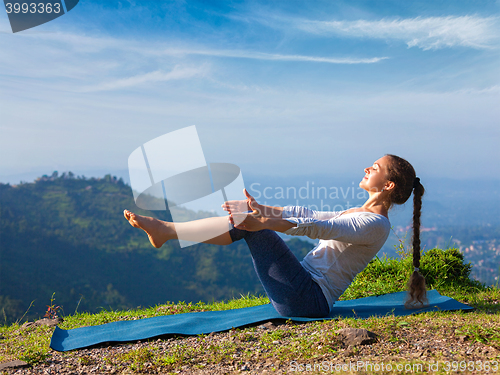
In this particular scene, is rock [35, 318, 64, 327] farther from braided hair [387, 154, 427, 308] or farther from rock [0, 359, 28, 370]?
braided hair [387, 154, 427, 308]

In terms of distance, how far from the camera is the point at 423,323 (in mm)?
2988

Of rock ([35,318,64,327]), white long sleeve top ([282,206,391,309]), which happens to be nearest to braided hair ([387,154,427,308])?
white long sleeve top ([282,206,391,309])

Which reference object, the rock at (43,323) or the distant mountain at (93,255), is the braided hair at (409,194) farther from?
the distant mountain at (93,255)

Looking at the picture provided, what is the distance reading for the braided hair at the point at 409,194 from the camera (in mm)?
3375

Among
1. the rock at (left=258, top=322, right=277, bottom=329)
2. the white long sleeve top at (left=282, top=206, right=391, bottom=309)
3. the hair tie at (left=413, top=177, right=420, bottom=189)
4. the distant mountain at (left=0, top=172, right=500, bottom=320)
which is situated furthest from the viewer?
Answer: the distant mountain at (left=0, top=172, right=500, bottom=320)

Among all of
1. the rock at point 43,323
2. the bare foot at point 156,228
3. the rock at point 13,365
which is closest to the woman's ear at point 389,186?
the bare foot at point 156,228

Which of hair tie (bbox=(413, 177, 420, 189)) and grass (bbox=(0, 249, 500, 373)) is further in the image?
hair tie (bbox=(413, 177, 420, 189))

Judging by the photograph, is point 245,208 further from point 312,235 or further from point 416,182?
point 416,182

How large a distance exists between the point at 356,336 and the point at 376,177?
1428 mm

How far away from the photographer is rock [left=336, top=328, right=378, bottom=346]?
8.45 feet

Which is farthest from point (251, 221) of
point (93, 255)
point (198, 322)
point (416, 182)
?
point (93, 255)

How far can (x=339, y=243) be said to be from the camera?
3.28m

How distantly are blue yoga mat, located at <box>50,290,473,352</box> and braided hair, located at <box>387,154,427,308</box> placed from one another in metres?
0.15

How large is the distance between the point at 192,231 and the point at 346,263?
1.39 metres
